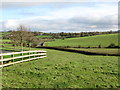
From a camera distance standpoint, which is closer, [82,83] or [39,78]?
[82,83]

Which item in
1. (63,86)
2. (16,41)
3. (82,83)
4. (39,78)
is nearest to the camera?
(63,86)

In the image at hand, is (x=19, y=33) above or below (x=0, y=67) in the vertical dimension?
above

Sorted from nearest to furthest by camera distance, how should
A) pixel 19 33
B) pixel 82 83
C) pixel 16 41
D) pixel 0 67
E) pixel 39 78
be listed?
pixel 82 83, pixel 39 78, pixel 0 67, pixel 19 33, pixel 16 41

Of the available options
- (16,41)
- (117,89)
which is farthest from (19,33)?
(117,89)

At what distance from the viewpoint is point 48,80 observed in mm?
9531

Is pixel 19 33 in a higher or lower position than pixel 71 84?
higher

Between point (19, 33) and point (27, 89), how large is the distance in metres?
35.1

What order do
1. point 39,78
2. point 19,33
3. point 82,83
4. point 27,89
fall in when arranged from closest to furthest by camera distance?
point 27,89 → point 82,83 → point 39,78 → point 19,33

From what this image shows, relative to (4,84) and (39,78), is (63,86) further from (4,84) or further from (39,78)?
(4,84)

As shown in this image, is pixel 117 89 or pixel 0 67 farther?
pixel 0 67

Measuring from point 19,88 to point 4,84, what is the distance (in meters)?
1.16

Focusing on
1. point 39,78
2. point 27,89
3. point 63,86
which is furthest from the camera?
point 39,78

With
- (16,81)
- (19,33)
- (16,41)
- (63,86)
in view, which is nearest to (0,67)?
(16,81)

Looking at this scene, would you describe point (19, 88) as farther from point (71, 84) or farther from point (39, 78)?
point (71, 84)
